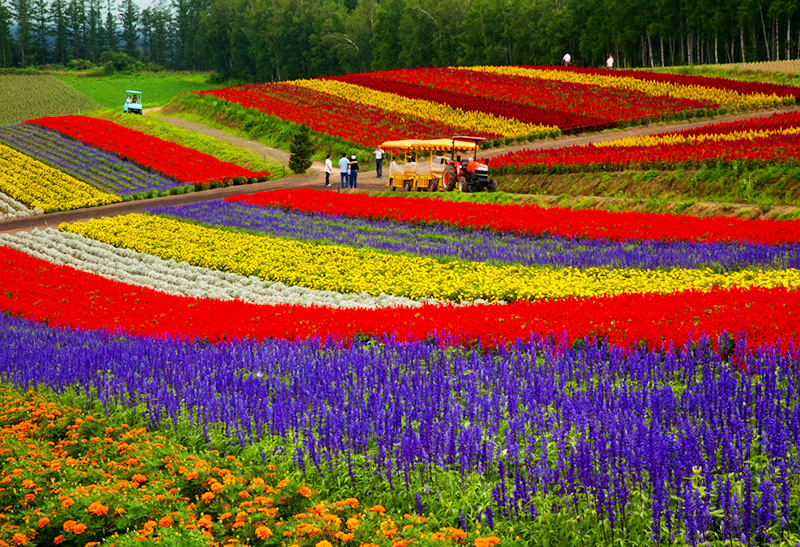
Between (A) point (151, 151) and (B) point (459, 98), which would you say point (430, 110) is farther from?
(A) point (151, 151)

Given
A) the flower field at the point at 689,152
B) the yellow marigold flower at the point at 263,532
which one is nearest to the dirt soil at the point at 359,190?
the flower field at the point at 689,152

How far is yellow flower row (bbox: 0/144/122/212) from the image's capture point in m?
38.4

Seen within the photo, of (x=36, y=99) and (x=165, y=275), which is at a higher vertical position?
(x=36, y=99)

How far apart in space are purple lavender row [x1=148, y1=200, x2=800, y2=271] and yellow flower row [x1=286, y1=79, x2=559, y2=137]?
2445cm

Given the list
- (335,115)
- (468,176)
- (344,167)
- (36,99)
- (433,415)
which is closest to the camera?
(433,415)

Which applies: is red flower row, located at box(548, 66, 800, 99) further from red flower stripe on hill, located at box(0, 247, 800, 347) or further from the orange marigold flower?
the orange marigold flower

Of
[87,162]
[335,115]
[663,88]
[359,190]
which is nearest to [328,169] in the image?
[359,190]

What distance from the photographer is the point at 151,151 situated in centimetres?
4991

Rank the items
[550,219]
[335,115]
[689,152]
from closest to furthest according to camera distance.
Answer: [550,219]
[689,152]
[335,115]

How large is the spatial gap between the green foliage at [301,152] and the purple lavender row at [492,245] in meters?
14.3

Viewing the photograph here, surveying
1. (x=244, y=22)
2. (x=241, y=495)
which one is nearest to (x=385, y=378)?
(x=241, y=495)

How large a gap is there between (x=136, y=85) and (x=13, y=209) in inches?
3388

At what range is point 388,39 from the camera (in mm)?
109500

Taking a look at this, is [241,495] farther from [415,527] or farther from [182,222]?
[182,222]
